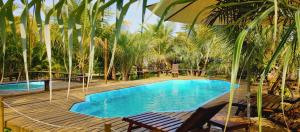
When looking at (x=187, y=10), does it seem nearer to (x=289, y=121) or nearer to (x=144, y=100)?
(x=289, y=121)

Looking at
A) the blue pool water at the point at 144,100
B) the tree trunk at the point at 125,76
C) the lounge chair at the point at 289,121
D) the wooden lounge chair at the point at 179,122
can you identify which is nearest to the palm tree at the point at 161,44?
the tree trunk at the point at 125,76

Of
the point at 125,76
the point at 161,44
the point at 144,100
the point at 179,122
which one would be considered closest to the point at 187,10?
the point at 179,122

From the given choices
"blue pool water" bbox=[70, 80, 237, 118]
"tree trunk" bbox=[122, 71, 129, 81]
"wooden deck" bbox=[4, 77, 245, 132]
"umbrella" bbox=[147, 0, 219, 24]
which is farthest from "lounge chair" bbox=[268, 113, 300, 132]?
"tree trunk" bbox=[122, 71, 129, 81]

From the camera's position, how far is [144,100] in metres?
10.3

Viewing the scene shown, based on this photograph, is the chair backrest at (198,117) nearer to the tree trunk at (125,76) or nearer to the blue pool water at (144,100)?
the blue pool water at (144,100)

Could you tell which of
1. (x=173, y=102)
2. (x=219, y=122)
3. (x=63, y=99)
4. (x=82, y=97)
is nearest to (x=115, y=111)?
(x=82, y=97)

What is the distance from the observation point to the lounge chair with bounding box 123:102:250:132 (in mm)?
3152

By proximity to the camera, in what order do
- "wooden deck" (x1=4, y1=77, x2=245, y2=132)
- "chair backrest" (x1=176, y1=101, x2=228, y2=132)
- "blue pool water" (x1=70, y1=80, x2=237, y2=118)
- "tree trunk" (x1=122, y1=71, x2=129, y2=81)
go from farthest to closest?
1. "tree trunk" (x1=122, y1=71, x2=129, y2=81)
2. "blue pool water" (x1=70, y1=80, x2=237, y2=118)
3. "wooden deck" (x1=4, y1=77, x2=245, y2=132)
4. "chair backrest" (x1=176, y1=101, x2=228, y2=132)

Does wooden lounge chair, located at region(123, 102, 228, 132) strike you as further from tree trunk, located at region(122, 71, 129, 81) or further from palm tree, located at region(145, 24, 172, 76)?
palm tree, located at region(145, 24, 172, 76)

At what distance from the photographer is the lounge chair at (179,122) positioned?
3152mm

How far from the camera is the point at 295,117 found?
4.38 meters

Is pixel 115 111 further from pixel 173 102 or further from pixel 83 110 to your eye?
pixel 173 102

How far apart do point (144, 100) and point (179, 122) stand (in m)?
6.65

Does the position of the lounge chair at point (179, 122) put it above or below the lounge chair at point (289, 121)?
above
